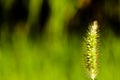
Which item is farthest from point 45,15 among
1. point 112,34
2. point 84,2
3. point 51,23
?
point 112,34

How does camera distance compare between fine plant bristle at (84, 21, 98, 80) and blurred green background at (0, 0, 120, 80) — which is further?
blurred green background at (0, 0, 120, 80)

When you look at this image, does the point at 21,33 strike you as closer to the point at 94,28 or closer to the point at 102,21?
the point at 102,21

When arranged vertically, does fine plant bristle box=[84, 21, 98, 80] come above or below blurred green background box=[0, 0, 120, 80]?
above

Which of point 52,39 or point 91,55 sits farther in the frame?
point 52,39

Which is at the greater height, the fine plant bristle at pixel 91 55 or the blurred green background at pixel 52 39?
the fine plant bristle at pixel 91 55

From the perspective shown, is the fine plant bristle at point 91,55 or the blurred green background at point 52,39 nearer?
the fine plant bristle at point 91,55

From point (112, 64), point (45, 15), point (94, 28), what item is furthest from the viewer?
point (45, 15)

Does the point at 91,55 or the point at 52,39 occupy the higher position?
the point at 91,55

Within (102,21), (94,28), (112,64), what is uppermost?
(94,28)
